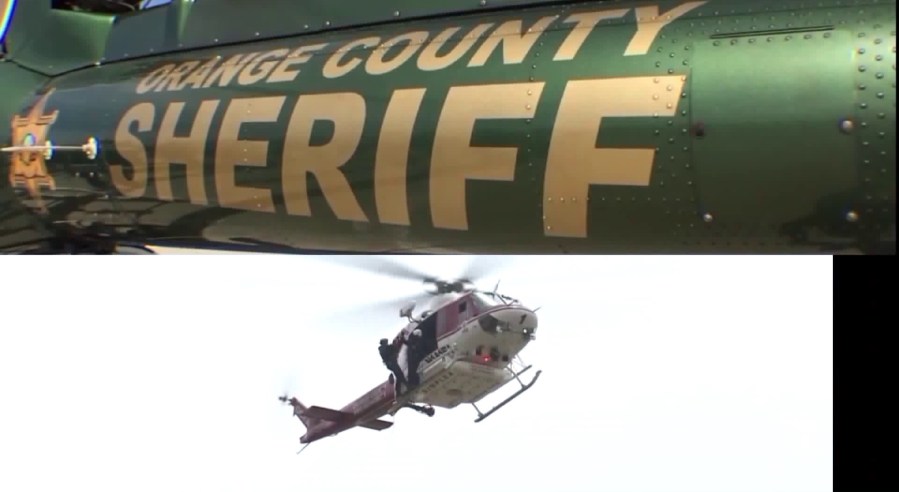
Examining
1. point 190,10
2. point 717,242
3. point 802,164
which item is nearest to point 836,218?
point 802,164

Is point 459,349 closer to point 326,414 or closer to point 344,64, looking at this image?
point 326,414

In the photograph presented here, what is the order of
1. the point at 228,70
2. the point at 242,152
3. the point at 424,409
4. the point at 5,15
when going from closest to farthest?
the point at 242,152
the point at 228,70
the point at 5,15
the point at 424,409

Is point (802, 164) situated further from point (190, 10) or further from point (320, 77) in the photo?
point (190, 10)

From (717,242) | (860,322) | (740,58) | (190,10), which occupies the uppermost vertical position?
(190,10)

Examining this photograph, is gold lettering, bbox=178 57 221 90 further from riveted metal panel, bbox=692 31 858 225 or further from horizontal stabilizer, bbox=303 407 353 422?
horizontal stabilizer, bbox=303 407 353 422

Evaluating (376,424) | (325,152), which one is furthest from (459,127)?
(376,424)

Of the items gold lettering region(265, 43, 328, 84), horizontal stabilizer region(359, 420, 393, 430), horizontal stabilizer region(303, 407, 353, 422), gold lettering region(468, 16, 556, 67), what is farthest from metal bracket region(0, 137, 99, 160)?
horizontal stabilizer region(303, 407, 353, 422)
